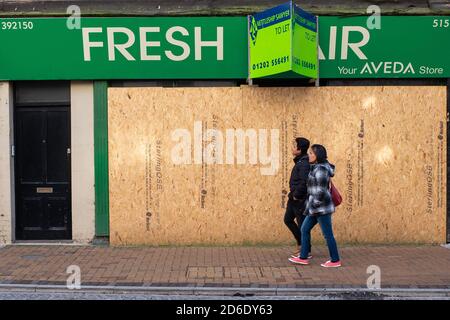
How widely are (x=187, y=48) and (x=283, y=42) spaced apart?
1797mm

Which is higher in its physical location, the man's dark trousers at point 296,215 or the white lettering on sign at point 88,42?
the white lettering on sign at point 88,42

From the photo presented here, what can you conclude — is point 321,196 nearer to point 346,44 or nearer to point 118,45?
point 346,44

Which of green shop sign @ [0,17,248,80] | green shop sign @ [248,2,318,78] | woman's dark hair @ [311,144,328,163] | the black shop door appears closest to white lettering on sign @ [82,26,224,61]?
green shop sign @ [0,17,248,80]

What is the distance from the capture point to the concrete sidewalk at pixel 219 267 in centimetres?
644

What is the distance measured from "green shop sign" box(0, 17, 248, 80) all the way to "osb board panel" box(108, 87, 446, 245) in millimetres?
399

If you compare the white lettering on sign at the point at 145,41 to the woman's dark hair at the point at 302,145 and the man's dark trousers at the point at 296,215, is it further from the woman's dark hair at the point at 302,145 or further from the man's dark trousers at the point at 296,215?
the man's dark trousers at the point at 296,215

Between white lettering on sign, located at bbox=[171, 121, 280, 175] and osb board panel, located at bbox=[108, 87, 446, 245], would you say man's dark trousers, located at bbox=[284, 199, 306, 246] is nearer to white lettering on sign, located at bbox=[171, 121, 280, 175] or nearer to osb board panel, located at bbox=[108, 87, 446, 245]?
osb board panel, located at bbox=[108, 87, 446, 245]

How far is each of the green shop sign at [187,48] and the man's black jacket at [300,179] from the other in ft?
6.98

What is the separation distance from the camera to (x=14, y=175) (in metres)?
9.16

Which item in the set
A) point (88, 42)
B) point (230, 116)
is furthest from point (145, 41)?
point (230, 116)

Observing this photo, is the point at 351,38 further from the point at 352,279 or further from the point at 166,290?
the point at 166,290

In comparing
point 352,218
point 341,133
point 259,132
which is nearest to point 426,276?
point 352,218

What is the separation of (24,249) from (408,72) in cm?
749

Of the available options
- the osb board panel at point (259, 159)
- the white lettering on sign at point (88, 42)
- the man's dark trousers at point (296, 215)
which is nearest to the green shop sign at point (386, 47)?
the osb board panel at point (259, 159)
